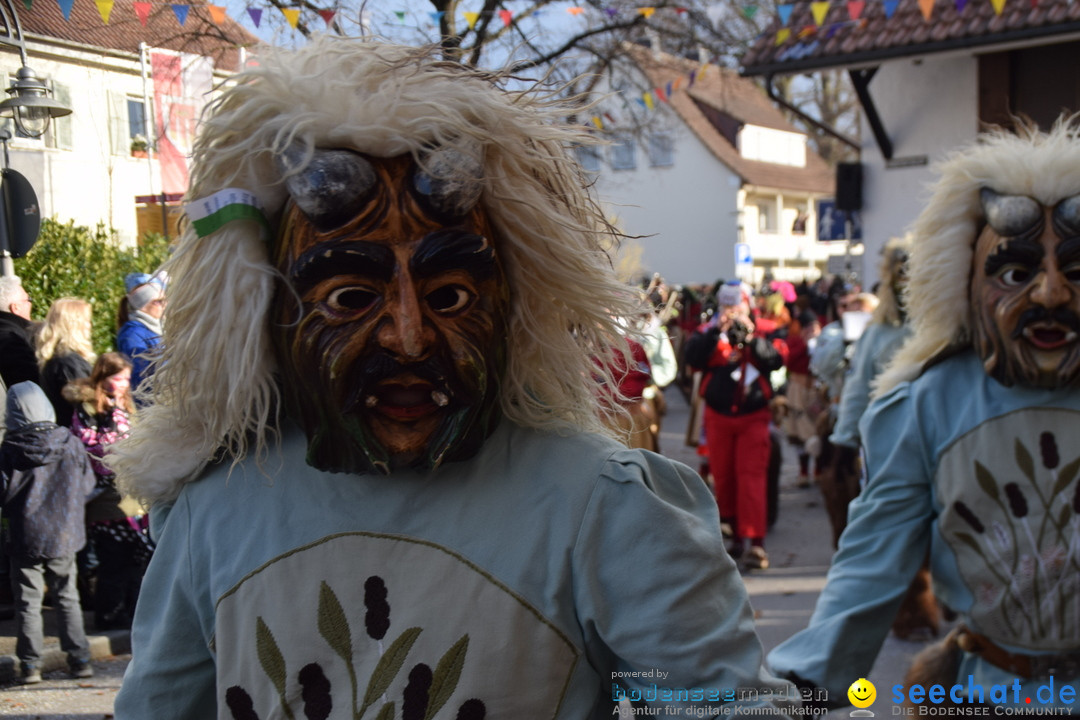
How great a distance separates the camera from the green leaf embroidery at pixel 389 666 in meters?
1.79

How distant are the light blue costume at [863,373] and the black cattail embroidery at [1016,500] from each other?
3.13 meters

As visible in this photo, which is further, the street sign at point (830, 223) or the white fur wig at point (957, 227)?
the street sign at point (830, 223)

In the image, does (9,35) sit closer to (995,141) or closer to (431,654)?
(431,654)

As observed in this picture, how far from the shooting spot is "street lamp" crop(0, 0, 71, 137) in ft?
8.17

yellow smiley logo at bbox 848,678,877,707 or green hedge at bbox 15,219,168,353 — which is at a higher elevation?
green hedge at bbox 15,219,168,353

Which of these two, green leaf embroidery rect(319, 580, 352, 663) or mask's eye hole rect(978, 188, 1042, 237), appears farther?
mask's eye hole rect(978, 188, 1042, 237)

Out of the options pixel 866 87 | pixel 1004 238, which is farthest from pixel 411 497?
pixel 866 87

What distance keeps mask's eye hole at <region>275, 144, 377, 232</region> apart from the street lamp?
101cm

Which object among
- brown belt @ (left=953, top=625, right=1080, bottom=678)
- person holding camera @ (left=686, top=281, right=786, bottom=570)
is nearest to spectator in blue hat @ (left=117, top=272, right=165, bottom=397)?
brown belt @ (left=953, top=625, right=1080, bottom=678)

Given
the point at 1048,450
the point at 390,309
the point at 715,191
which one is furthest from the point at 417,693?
the point at 715,191

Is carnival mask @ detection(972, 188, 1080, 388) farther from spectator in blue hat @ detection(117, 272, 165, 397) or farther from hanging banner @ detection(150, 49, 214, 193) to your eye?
spectator in blue hat @ detection(117, 272, 165, 397)

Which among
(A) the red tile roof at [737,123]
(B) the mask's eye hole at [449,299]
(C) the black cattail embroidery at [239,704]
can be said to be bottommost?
(C) the black cattail embroidery at [239,704]

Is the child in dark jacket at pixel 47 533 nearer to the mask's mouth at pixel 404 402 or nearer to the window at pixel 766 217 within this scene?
the mask's mouth at pixel 404 402

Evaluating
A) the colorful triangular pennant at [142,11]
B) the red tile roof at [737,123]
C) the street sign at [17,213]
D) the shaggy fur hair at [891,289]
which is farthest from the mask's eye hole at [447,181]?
the red tile roof at [737,123]
